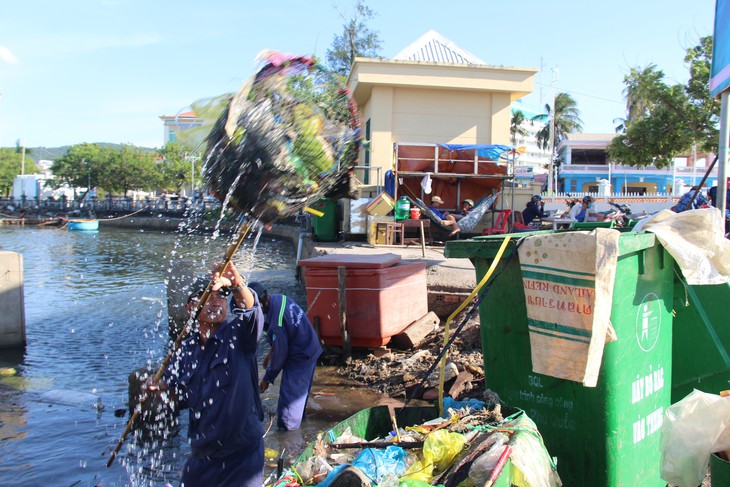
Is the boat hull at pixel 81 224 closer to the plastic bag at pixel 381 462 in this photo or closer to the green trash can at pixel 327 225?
the green trash can at pixel 327 225

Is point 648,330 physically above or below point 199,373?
above

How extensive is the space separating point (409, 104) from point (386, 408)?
54.1 ft

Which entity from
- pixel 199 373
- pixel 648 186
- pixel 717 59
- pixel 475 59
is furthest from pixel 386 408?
pixel 648 186

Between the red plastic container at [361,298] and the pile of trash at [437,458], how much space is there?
13.9ft

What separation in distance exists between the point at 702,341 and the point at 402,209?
9.97m

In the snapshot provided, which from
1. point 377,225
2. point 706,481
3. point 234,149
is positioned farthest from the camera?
point 377,225

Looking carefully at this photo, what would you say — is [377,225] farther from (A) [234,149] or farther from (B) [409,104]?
(A) [234,149]

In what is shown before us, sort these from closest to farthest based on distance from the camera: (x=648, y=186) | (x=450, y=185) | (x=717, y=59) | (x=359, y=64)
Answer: (x=717, y=59)
(x=450, y=185)
(x=359, y=64)
(x=648, y=186)

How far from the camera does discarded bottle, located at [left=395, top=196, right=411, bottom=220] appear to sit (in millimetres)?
13648

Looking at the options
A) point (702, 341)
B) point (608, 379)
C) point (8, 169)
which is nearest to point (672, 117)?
point (702, 341)

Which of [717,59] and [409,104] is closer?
[717,59]

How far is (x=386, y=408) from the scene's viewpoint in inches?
127

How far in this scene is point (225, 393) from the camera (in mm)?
3105

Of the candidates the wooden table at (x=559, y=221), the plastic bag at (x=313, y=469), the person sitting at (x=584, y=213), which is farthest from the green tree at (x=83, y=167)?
the plastic bag at (x=313, y=469)
